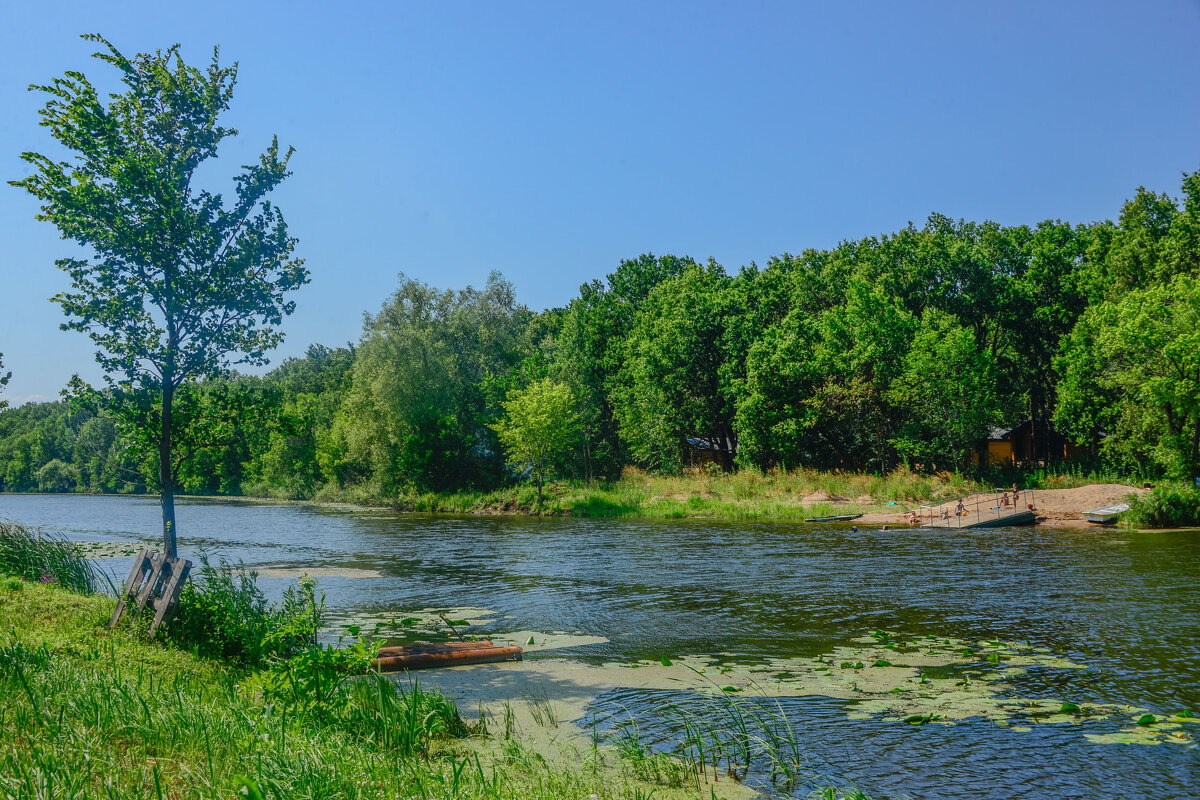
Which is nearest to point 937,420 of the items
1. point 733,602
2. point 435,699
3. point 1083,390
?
point 1083,390

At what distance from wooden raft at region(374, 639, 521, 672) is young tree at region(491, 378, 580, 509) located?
4250 cm

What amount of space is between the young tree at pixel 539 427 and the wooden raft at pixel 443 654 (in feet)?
139

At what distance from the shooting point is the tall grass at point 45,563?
51.8ft

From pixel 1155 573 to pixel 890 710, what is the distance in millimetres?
16520

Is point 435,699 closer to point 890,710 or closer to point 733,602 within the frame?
point 890,710

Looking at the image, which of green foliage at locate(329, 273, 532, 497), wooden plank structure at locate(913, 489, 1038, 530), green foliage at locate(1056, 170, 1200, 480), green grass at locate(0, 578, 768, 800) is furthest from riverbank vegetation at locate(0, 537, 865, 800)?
green foliage at locate(329, 273, 532, 497)

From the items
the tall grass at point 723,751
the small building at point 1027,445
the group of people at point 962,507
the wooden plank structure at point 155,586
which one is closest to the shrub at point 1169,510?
the group of people at point 962,507

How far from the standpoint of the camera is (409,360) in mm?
64562

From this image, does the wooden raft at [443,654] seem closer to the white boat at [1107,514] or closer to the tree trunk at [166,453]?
the tree trunk at [166,453]

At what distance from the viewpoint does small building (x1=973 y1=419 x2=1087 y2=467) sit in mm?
58469

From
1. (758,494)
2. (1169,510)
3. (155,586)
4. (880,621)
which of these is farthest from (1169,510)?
(155,586)

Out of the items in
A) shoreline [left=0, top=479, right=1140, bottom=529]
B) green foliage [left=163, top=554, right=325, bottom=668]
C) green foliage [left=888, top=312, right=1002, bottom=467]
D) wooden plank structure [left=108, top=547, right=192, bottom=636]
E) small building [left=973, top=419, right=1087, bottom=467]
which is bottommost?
shoreline [left=0, top=479, right=1140, bottom=529]

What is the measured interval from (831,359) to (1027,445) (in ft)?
66.8

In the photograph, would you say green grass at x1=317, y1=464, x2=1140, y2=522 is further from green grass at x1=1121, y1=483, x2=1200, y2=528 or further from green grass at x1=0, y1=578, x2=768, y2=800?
green grass at x1=0, y1=578, x2=768, y2=800
